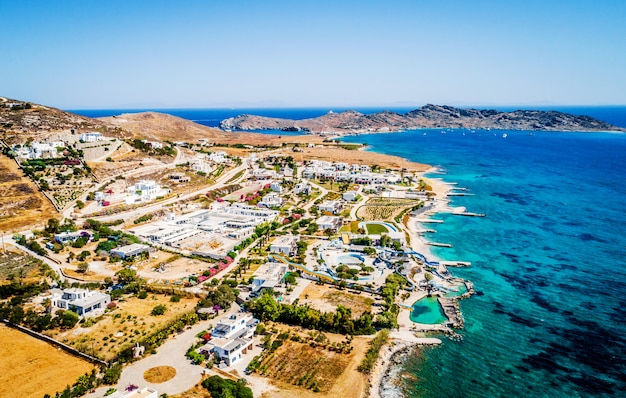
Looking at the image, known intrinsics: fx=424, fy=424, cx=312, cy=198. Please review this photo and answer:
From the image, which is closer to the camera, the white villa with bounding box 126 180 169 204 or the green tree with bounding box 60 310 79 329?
the green tree with bounding box 60 310 79 329

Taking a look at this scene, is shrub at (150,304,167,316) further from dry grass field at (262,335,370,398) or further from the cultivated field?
the cultivated field

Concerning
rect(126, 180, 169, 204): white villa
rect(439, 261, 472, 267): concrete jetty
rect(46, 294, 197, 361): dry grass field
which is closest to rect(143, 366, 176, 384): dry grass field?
rect(46, 294, 197, 361): dry grass field

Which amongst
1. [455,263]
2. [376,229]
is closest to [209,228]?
[376,229]

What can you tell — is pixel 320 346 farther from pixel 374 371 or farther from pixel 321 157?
pixel 321 157

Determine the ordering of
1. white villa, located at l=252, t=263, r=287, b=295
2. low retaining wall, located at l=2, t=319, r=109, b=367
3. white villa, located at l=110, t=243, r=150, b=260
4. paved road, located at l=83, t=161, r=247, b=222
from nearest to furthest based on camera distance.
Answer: low retaining wall, located at l=2, t=319, r=109, b=367
white villa, located at l=252, t=263, r=287, b=295
white villa, located at l=110, t=243, r=150, b=260
paved road, located at l=83, t=161, r=247, b=222

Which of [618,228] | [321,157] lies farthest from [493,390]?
[321,157]
